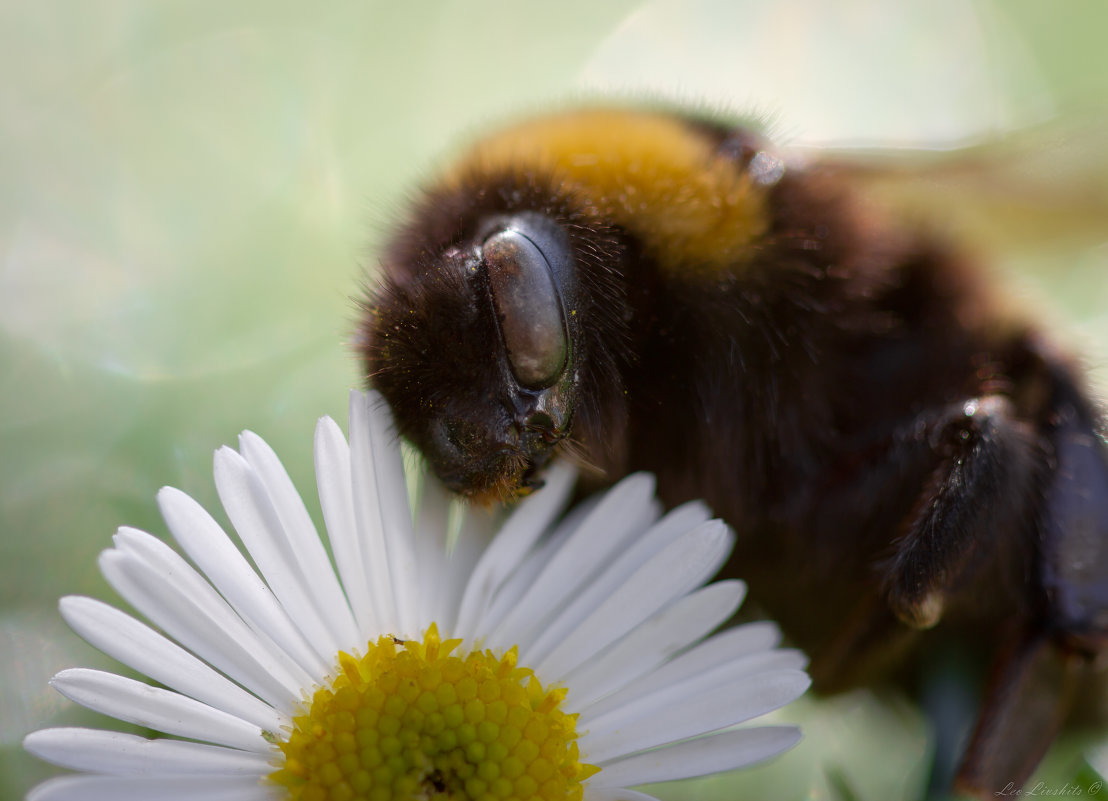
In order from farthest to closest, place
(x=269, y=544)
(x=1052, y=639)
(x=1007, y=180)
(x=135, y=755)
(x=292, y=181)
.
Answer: (x=292, y=181)
(x=1007, y=180)
(x=1052, y=639)
(x=269, y=544)
(x=135, y=755)

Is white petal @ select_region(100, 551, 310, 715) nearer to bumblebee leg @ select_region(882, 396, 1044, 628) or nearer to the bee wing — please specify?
bumblebee leg @ select_region(882, 396, 1044, 628)

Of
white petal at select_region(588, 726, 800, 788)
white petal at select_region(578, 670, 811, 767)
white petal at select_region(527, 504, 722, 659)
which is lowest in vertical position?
white petal at select_region(588, 726, 800, 788)

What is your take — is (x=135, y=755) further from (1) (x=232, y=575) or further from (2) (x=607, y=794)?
(2) (x=607, y=794)

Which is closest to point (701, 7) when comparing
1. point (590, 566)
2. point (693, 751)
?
point (590, 566)

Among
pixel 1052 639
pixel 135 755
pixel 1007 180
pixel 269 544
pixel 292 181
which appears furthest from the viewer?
pixel 292 181

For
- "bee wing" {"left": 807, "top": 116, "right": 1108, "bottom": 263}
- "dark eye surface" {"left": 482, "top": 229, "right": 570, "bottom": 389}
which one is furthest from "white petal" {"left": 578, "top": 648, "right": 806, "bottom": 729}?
"bee wing" {"left": 807, "top": 116, "right": 1108, "bottom": 263}

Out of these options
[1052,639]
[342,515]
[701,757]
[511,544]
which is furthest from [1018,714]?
[342,515]

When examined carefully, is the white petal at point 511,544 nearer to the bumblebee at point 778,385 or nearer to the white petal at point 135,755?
the bumblebee at point 778,385

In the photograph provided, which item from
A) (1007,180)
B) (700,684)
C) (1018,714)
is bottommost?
(1018,714)
